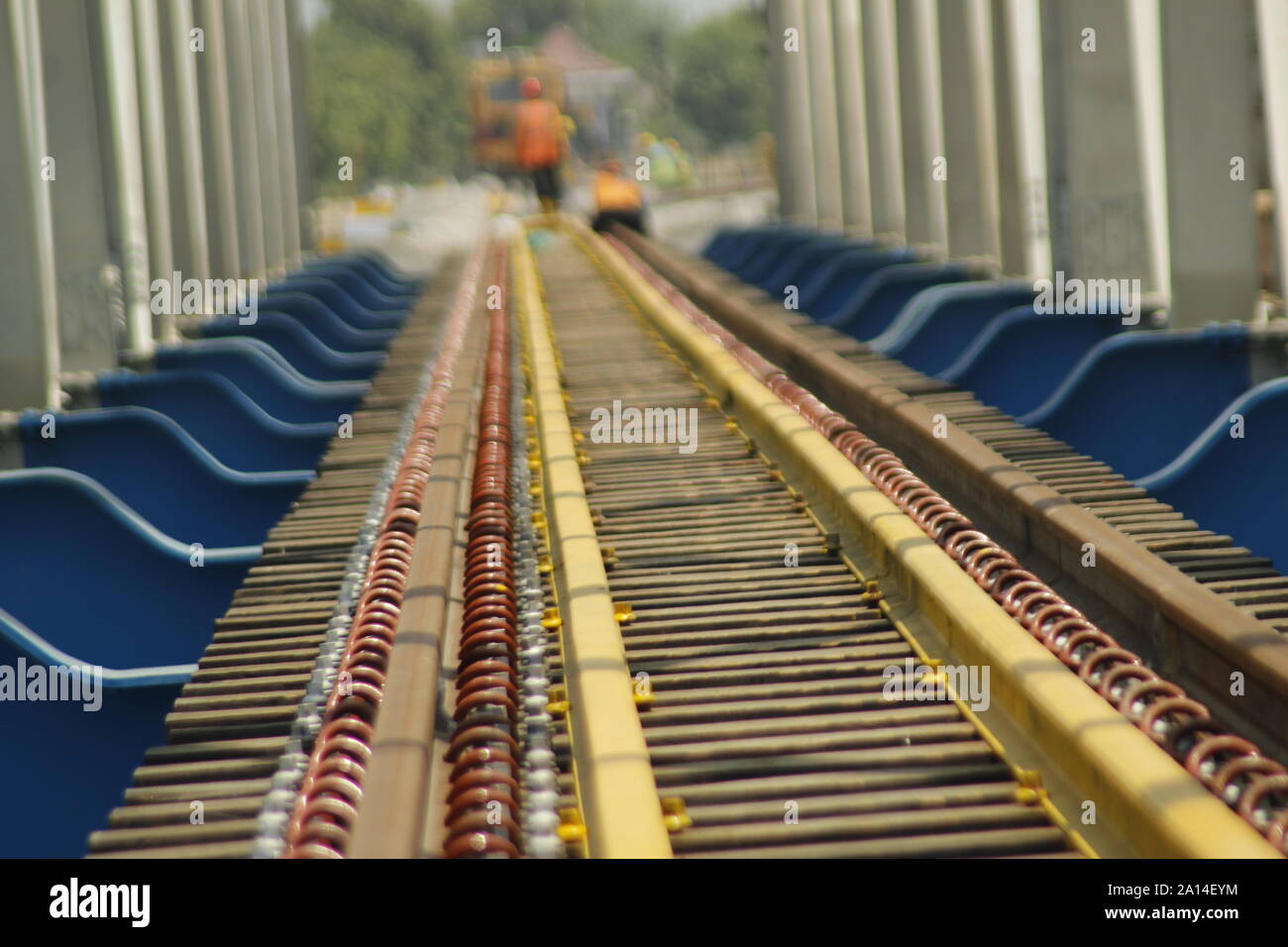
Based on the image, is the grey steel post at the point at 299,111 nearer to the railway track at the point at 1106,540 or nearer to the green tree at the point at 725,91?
the railway track at the point at 1106,540

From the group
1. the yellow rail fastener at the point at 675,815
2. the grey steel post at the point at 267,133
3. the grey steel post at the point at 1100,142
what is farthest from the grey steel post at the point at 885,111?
the yellow rail fastener at the point at 675,815

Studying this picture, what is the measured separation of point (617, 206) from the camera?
29656 millimetres

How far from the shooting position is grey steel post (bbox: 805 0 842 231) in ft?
82.0

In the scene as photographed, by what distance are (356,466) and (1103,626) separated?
4.14 metres

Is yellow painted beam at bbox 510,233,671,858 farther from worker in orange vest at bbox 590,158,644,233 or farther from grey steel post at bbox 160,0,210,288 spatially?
worker in orange vest at bbox 590,158,644,233

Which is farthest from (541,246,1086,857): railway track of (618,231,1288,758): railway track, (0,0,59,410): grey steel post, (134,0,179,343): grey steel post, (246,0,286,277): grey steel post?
(246,0,286,277): grey steel post

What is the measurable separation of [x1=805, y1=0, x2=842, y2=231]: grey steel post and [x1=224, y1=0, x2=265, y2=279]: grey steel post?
8.84 m

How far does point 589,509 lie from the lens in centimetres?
704

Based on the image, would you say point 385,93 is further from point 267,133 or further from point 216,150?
point 216,150

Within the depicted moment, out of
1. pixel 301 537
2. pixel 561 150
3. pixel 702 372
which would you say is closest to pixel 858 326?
pixel 702 372
